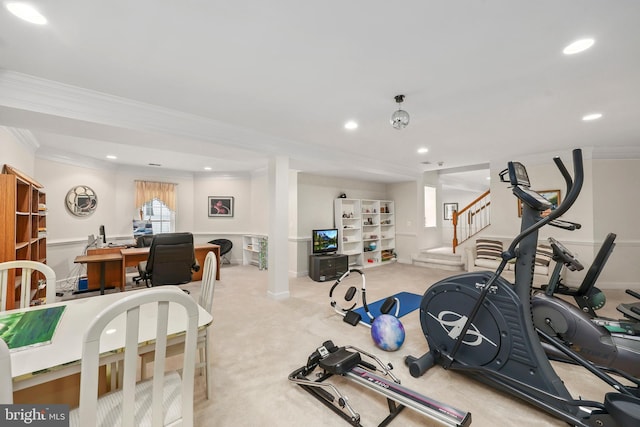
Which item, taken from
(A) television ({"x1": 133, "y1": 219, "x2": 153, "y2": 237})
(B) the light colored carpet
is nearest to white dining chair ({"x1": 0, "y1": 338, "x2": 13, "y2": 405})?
(B) the light colored carpet

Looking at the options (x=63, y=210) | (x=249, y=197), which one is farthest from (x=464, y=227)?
(x=63, y=210)

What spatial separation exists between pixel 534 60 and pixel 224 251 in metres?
6.68

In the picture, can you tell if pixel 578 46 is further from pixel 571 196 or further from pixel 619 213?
pixel 619 213

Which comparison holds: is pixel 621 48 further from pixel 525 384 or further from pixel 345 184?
pixel 345 184

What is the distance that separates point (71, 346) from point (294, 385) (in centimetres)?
145

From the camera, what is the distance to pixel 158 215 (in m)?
6.93

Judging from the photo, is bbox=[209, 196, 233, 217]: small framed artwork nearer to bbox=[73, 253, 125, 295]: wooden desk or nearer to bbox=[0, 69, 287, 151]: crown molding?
bbox=[73, 253, 125, 295]: wooden desk

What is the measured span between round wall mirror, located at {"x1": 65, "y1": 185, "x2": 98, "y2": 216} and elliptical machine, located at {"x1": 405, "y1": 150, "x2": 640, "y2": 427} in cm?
649

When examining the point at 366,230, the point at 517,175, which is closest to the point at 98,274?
the point at 366,230

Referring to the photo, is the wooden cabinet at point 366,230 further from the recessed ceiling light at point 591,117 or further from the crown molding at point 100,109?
the recessed ceiling light at point 591,117

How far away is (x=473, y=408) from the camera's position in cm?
182

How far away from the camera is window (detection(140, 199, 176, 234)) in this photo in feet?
22.2

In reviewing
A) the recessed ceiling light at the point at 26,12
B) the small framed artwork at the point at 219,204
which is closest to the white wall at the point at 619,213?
the recessed ceiling light at the point at 26,12

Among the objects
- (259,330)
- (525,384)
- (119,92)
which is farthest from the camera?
(259,330)
